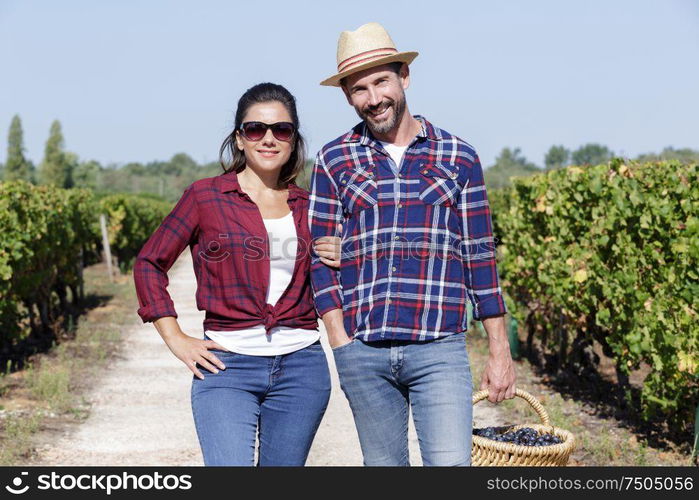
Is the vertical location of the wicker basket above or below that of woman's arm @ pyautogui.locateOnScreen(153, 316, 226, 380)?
below

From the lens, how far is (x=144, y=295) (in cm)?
316

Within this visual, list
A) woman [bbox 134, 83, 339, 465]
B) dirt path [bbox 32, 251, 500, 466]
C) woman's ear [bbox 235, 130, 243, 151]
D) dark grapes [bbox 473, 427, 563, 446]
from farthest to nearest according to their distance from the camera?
dirt path [bbox 32, 251, 500, 466], dark grapes [bbox 473, 427, 563, 446], woman's ear [bbox 235, 130, 243, 151], woman [bbox 134, 83, 339, 465]

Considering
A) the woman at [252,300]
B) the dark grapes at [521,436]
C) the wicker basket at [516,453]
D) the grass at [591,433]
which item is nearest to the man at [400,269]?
the woman at [252,300]

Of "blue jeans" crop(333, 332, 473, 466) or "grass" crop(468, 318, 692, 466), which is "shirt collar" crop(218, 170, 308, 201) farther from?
"grass" crop(468, 318, 692, 466)

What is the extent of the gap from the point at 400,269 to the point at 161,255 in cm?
90

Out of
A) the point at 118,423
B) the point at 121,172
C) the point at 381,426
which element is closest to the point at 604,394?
the point at 118,423

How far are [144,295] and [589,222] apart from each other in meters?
4.96

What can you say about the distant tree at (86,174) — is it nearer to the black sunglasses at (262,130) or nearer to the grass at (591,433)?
the grass at (591,433)

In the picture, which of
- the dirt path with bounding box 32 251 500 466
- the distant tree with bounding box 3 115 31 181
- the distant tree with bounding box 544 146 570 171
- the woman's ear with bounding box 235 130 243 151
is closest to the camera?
the woman's ear with bounding box 235 130 243 151

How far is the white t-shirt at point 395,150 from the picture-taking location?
3207mm

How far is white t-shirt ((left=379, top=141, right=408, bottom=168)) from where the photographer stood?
3207mm

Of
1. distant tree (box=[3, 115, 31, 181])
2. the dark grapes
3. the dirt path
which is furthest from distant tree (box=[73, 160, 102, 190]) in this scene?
the dark grapes

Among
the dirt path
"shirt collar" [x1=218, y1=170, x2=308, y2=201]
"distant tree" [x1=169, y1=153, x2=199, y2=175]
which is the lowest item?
the dirt path

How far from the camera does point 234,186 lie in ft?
10.6
